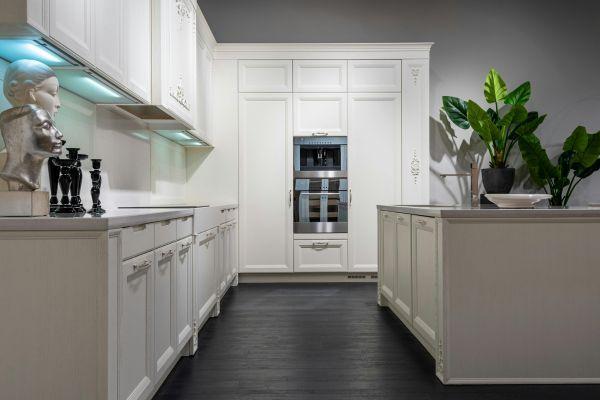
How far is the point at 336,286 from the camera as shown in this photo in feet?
14.9

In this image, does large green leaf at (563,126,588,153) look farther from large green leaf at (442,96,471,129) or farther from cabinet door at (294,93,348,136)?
cabinet door at (294,93,348,136)

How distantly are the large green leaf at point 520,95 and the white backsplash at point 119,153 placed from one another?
11.9 ft

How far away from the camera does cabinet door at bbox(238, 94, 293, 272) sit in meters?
4.68

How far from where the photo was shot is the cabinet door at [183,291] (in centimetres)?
227

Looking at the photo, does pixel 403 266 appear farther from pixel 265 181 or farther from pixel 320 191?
pixel 265 181

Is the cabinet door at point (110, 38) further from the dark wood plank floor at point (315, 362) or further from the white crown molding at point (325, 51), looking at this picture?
the white crown molding at point (325, 51)

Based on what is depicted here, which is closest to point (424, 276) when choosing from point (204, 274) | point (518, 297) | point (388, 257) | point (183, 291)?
point (518, 297)

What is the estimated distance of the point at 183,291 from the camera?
2373mm

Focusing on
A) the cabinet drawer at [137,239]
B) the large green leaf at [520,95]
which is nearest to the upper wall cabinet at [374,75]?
the large green leaf at [520,95]

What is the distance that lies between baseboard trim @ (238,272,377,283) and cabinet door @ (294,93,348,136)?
58.2 inches

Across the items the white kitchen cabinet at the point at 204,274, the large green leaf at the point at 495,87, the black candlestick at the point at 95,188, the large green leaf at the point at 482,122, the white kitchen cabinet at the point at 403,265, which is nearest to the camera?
the black candlestick at the point at 95,188

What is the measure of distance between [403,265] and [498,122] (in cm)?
271

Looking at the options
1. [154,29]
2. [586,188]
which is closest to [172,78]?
[154,29]

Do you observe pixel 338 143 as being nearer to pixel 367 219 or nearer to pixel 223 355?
pixel 367 219
